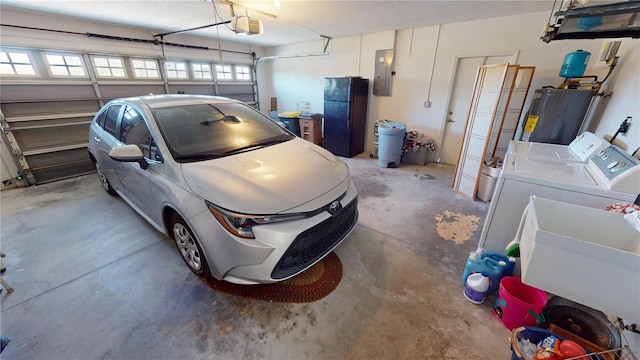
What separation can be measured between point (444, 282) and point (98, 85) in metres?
6.26

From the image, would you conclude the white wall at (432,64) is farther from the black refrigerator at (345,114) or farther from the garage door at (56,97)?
the garage door at (56,97)

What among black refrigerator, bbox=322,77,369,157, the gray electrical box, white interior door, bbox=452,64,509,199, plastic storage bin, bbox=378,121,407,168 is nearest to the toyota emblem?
white interior door, bbox=452,64,509,199

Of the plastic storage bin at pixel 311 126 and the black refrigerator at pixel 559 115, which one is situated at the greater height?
the black refrigerator at pixel 559 115

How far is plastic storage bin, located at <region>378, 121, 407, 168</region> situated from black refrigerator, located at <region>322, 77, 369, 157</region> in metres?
0.81

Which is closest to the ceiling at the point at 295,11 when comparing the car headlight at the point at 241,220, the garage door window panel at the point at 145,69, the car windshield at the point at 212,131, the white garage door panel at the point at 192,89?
the garage door window panel at the point at 145,69

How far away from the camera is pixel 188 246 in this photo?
1.84 metres

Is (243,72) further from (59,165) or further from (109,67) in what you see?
(59,165)

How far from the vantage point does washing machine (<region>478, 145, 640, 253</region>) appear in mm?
1408

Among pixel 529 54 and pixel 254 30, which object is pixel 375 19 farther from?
pixel 529 54

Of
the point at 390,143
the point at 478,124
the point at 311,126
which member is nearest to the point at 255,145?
the point at 478,124

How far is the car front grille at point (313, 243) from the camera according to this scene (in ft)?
4.85

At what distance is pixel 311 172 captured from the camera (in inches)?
70.4

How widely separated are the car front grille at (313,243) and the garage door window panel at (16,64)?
5.48 m

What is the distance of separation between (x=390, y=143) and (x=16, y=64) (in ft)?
20.6
